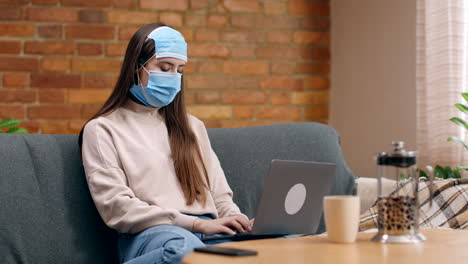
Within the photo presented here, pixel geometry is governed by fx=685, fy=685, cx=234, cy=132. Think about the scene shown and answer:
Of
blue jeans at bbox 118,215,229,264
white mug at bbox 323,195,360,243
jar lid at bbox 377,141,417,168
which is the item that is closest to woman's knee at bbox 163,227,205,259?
blue jeans at bbox 118,215,229,264

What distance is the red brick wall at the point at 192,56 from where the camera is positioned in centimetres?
326

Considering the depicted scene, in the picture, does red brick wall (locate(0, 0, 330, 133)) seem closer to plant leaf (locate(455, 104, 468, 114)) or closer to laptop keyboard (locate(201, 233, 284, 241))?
plant leaf (locate(455, 104, 468, 114))

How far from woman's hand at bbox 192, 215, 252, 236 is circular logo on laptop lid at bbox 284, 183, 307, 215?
33cm

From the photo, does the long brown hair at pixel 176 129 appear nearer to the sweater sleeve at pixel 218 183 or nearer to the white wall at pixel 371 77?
the sweater sleeve at pixel 218 183

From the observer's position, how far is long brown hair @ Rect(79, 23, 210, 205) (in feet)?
6.67

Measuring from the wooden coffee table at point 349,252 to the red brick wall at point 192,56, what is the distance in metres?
2.08

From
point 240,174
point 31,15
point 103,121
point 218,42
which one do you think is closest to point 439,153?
point 240,174

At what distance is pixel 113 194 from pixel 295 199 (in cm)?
55

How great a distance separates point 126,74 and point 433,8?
1471mm

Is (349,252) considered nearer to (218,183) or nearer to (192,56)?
(218,183)

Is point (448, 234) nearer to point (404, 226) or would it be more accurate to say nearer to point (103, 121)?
point (404, 226)

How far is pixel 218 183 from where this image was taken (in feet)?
7.09

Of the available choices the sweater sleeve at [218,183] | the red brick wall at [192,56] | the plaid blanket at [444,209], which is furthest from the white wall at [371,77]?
the sweater sleeve at [218,183]

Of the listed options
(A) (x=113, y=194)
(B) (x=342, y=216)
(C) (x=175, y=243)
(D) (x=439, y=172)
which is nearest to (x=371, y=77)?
(D) (x=439, y=172)
